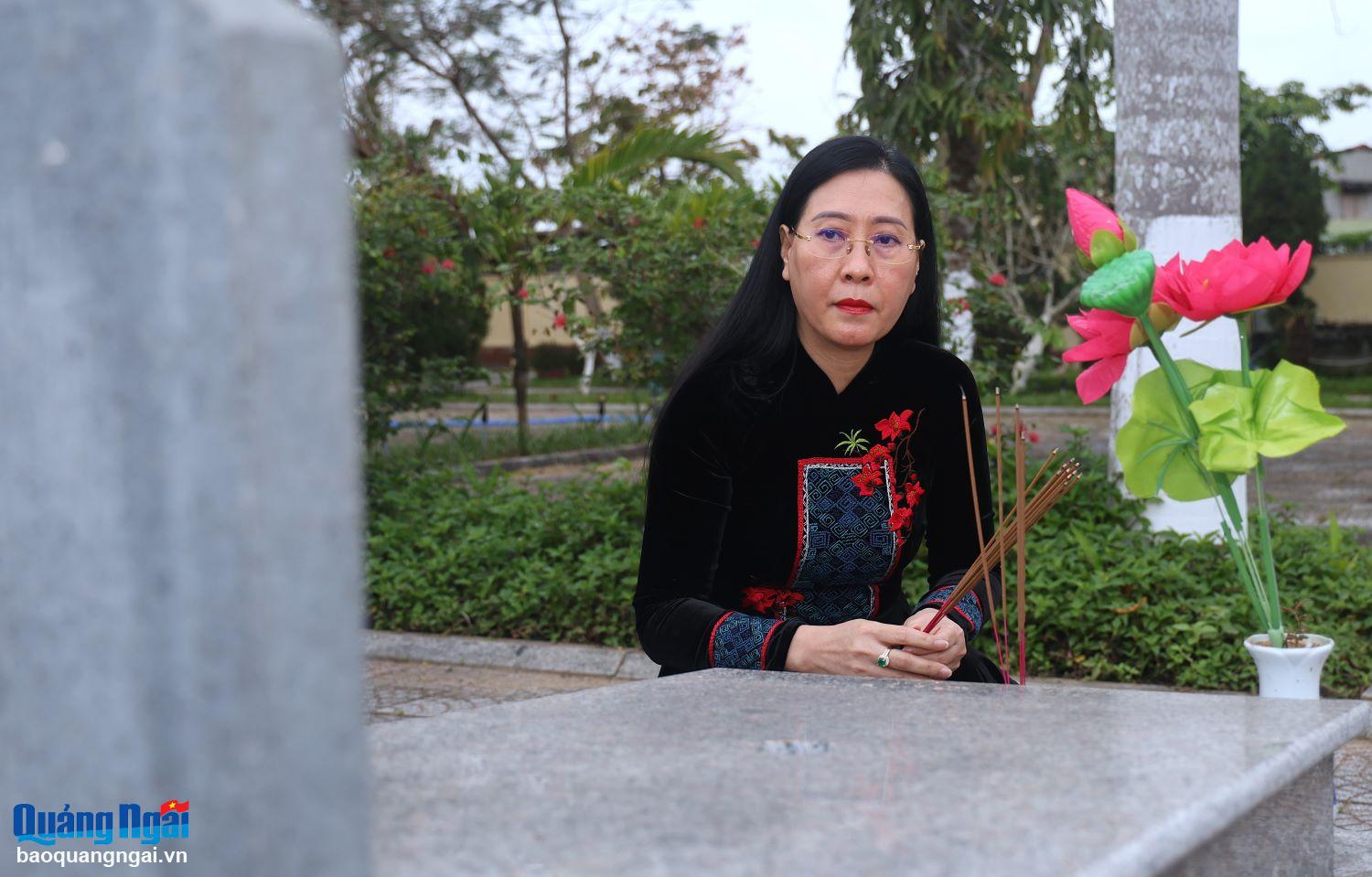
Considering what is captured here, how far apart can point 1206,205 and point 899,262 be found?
3410 millimetres

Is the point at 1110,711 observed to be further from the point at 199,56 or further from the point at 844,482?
the point at 199,56

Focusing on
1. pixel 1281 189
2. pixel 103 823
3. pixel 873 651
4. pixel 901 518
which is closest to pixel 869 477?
pixel 901 518

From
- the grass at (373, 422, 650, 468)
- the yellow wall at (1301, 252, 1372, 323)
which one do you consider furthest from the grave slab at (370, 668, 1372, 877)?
the yellow wall at (1301, 252, 1372, 323)

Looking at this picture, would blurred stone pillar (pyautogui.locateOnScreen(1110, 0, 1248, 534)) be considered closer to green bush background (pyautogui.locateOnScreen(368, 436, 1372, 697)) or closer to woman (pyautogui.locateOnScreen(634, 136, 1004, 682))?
green bush background (pyautogui.locateOnScreen(368, 436, 1372, 697))

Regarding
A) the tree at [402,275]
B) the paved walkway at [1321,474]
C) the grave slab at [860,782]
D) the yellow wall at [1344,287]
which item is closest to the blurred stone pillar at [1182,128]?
the paved walkway at [1321,474]

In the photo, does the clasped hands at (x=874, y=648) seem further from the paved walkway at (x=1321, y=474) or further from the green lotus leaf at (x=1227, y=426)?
the paved walkway at (x=1321, y=474)

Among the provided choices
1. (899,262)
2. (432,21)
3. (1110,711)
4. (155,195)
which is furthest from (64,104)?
(432,21)

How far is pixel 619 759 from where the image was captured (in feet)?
4.33

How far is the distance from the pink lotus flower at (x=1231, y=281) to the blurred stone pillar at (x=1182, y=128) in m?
3.39

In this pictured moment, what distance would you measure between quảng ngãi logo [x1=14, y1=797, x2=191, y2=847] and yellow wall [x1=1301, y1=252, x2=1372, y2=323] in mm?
28923

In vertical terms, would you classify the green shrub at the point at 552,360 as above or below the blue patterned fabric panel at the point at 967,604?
above

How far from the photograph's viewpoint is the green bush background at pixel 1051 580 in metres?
4.73

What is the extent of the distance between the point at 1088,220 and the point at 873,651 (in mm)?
713

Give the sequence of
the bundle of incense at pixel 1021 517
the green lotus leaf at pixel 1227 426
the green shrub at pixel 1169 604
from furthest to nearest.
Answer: the green shrub at pixel 1169 604, the green lotus leaf at pixel 1227 426, the bundle of incense at pixel 1021 517
